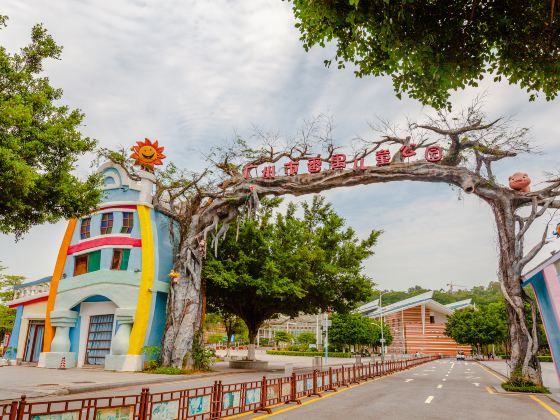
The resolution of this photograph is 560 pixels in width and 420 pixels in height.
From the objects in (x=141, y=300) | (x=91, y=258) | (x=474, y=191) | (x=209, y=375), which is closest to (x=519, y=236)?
(x=474, y=191)

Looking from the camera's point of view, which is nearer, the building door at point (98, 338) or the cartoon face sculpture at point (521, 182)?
the cartoon face sculpture at point (521, 182)

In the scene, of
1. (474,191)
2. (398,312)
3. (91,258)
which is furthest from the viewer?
(398,312)

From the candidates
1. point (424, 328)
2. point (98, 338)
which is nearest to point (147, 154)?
point (98, 338)

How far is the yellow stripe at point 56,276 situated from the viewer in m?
25.2

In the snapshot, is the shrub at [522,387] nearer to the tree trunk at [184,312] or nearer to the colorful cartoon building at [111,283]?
the tree trunk at [184,312]

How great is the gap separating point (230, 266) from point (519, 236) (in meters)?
16.1

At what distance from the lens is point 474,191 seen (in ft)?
72.3

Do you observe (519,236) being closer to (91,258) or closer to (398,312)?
(91,258)

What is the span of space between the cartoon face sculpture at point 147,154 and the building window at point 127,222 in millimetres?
3069

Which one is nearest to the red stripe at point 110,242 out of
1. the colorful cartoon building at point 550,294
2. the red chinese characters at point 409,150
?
the red chinese characters at point 409,150

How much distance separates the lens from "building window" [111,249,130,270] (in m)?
24.7

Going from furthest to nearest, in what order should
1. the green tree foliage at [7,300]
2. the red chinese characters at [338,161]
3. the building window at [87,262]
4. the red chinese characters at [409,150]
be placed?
the green tree foliage at [7,300] → the building window at [87,262] → the red chinese characters at [338,161] → the red chinese characters at [409,150]

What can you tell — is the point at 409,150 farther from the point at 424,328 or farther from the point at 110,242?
the point at 424,328

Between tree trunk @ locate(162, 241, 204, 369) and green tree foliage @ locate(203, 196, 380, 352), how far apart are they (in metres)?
1.16
